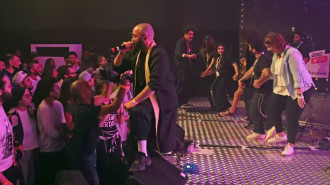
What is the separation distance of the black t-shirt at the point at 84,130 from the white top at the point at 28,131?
559mm

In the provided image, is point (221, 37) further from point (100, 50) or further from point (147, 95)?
point (147, 95)

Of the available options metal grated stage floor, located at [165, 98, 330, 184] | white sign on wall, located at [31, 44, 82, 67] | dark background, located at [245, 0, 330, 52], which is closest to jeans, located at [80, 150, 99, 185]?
metal grated stage floor, located at [165, 98, 330, 184]

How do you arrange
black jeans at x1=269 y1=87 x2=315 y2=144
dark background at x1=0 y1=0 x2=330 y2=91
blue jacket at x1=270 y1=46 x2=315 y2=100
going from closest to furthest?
blue jacket at x1=270 y1=46 x2=315 y2=100 < black jeans at x1=269 y1=87 x2=315 y2=144 < dark background at x1=0 y1=0 x2=330 y2=91

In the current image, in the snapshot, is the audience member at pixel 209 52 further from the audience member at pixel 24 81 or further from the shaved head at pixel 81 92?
the shaved head at pixel 81 92

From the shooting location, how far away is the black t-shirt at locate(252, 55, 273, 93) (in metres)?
5.23

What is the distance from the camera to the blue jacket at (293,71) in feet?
14.7

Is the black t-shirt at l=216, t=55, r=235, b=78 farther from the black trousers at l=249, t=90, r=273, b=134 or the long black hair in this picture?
the long black hair

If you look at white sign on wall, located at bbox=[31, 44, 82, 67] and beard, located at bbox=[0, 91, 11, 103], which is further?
white sign on wall, located at bbox=[31, 44, 82, 67]

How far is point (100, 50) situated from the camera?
30.1 ft

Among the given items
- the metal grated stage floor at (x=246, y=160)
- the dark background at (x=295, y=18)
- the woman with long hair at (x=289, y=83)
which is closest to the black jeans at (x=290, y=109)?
the woman with long hair at (x=289, y=83)

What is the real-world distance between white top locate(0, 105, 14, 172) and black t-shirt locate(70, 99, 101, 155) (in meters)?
0.48

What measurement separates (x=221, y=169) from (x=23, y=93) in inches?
94.7

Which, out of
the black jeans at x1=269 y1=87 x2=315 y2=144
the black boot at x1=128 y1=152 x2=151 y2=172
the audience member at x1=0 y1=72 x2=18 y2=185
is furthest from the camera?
the black jeans at x1=269 y1=87 x2=315 y2=144

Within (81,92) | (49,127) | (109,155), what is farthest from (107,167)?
(81,92)
